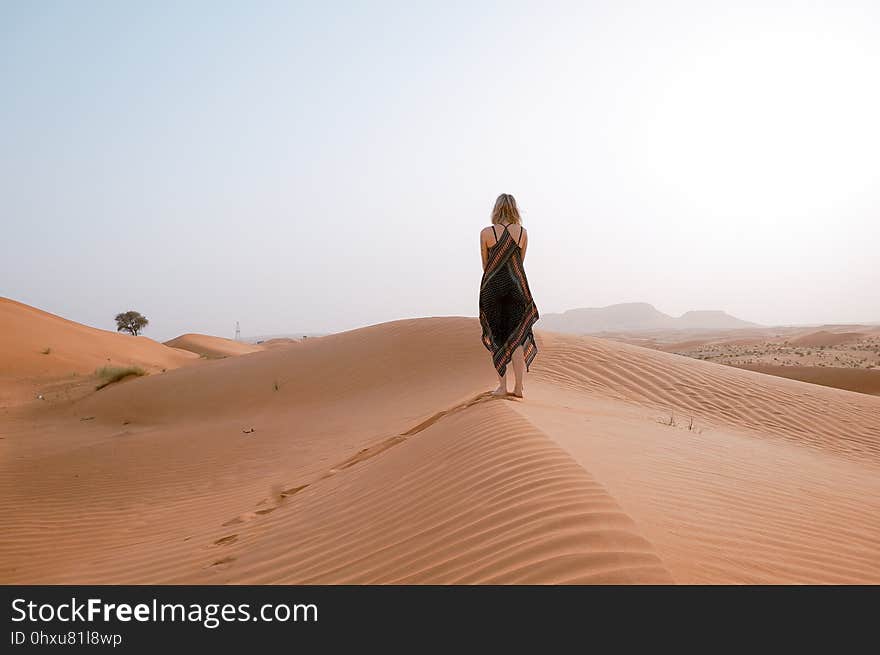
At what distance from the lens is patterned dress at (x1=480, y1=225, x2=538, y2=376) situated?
6.20 metres

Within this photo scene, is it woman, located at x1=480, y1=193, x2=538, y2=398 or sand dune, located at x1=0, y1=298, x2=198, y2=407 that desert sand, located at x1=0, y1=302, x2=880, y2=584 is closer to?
woman, located at x1=480, y1=193, x2=538, y2=398

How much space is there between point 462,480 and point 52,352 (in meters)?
27.5

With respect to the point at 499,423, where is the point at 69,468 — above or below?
below

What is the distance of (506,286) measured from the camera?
627cm

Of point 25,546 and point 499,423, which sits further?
point 25,546

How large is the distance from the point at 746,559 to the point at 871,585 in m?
0.64

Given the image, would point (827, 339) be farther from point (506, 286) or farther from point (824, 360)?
point (506, 286)

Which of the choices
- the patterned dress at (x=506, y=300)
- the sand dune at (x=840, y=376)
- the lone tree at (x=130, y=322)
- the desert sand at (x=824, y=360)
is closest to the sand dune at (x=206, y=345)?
the lone tree at (x=130, y=322)

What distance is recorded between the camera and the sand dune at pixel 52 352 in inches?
809

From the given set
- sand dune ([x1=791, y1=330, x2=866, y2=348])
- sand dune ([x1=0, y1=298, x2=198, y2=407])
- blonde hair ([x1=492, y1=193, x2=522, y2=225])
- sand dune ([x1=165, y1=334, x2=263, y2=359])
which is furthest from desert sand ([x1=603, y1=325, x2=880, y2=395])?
sand dune ([x1=165, y1=334, x2=263, y2=359])

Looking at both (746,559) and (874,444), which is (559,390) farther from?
(746,559)

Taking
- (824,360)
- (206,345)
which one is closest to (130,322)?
(206,345)
